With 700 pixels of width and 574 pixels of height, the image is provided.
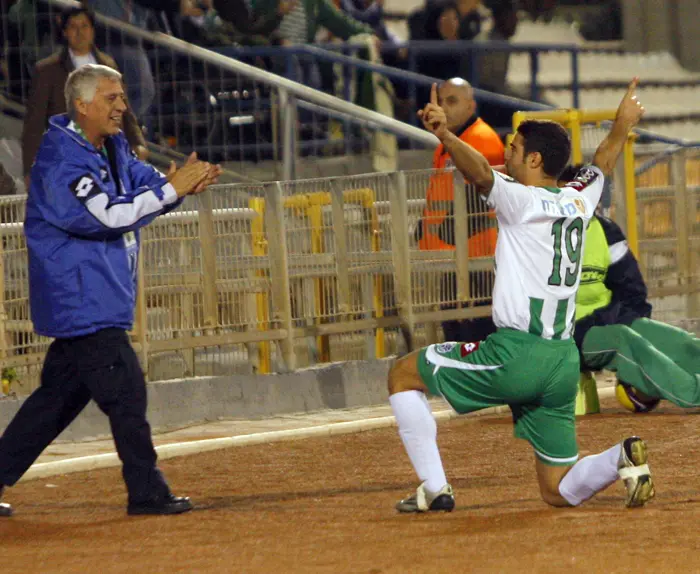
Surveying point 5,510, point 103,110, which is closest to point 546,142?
point 103,110

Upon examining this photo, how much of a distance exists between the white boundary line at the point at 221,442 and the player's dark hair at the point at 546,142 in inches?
131

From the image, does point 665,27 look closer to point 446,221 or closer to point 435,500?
point 446,221

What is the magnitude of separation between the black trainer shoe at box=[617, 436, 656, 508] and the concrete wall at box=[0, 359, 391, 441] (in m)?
4.43

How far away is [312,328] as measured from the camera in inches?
512

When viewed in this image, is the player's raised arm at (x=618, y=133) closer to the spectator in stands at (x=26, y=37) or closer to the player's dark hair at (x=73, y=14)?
the player's dark hair at (x=73, y=14)

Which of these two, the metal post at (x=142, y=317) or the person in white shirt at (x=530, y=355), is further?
the metal post at (x=142, y=317)

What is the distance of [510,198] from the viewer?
8.03m

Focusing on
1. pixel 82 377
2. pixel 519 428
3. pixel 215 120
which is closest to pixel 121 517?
pixel 82 377

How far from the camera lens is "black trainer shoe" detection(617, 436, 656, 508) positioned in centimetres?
796

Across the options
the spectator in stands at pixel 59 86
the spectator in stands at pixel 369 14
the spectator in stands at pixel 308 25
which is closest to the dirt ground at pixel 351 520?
the spectator in stands at pixel 59 86

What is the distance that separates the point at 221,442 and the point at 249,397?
60.7 inches

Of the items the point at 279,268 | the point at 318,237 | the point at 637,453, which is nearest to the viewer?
the point at 637,453

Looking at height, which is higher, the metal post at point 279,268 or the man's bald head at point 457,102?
the man's bald head at point 457,102

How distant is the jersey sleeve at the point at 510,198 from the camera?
8031mm
